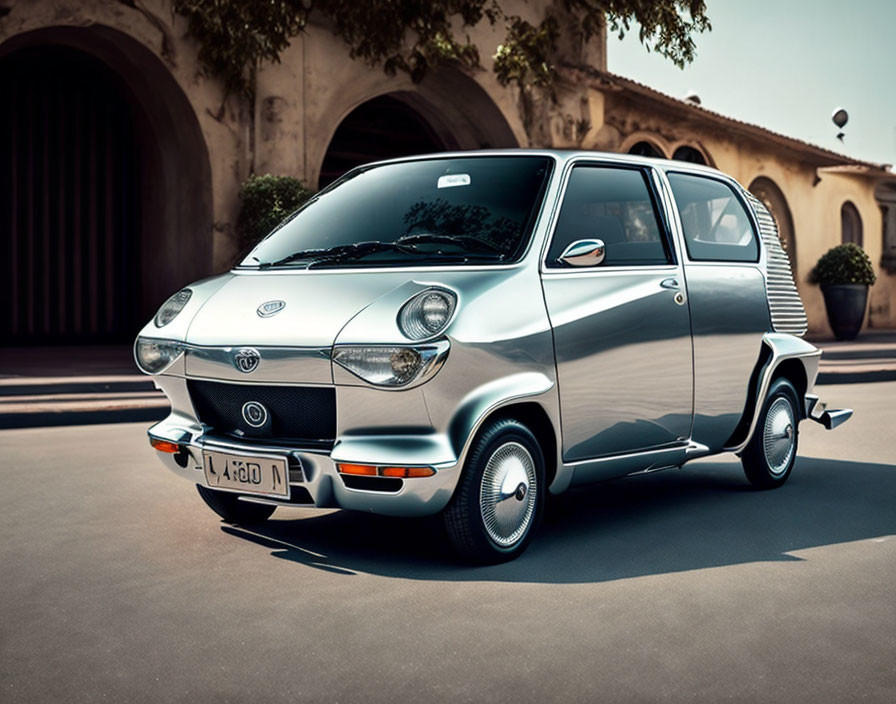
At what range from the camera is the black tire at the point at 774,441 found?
643 cm

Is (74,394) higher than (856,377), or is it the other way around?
(74,394)

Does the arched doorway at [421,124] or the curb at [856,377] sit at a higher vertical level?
the arched doorway at [421,124]

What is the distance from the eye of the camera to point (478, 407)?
4.47m

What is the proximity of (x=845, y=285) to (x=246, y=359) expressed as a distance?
21.0 m

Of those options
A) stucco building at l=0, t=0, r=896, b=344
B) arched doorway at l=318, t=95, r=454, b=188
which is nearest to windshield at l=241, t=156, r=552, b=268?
stucco building at l=0, t=0, r=896, b=344

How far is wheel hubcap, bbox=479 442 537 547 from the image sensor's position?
4.62 metres

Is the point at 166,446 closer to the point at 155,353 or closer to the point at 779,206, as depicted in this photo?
the point at 155,353

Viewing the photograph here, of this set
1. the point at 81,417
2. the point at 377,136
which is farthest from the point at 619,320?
the point at 377,136

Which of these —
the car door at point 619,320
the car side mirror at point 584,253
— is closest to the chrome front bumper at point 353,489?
the car door at point 619,320

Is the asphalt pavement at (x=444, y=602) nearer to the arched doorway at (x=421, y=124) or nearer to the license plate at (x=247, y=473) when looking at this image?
the license plate at (x=247, y=473)

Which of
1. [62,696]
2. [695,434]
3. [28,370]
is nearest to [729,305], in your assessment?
[695,434]

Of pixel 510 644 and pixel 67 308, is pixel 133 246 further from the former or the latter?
pixel 510 644

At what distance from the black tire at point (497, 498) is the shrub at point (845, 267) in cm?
2060

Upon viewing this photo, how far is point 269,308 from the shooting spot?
480cm
